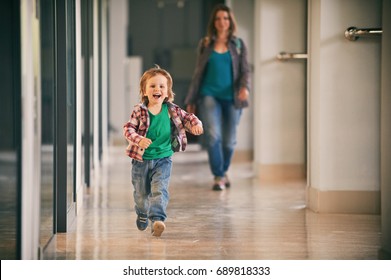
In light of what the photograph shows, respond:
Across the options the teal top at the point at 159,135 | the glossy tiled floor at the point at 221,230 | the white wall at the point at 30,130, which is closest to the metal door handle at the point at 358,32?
the glossy tiled floor at the point at 221,230

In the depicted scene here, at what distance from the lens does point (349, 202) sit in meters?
4.82

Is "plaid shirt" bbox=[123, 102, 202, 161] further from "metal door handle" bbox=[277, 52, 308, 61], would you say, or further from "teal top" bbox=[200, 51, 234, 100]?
"metal door handle" bbox=[277, 52, 308, 61]

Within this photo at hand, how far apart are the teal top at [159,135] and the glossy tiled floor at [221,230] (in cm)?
38

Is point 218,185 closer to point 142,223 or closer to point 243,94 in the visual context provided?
point 243,94

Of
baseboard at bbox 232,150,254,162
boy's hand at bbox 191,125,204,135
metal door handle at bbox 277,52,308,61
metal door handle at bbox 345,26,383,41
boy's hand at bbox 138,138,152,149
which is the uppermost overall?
metal door handle at bbox 345,26,383,41

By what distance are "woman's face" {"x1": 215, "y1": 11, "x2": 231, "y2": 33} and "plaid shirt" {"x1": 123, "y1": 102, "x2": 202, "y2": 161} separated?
2206 millimetres

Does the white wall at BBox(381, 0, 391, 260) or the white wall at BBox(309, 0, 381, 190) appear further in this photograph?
the white wall at BBox(309, 0, 381, 190)

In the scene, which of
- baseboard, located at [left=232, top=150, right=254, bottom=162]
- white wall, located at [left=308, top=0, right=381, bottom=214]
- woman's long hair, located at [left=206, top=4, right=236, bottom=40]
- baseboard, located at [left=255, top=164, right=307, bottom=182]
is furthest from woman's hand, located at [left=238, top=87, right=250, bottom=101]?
baseboard, located at [left=232, top=150, right=254, bottom=162]

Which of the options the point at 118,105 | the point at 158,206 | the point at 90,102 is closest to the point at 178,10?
the point at 118,105

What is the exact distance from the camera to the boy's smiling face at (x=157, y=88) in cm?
390

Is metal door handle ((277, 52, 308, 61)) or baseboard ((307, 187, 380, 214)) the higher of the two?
metal door handle ((277, 52, 308, 61))

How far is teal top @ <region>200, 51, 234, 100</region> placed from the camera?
609 centimetres

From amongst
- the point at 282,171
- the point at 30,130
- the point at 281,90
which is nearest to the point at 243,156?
the point at 282,171

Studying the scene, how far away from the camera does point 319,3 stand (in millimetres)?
4832
